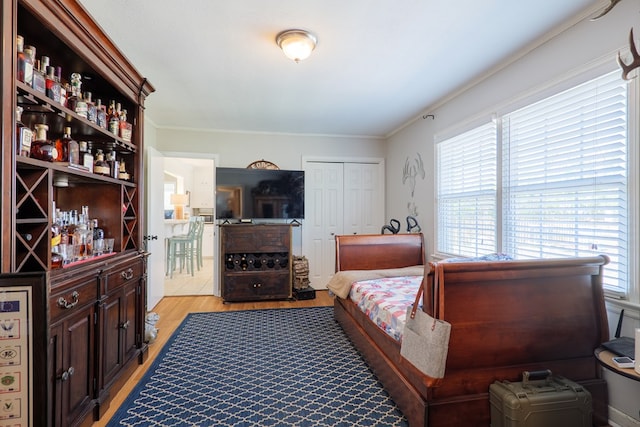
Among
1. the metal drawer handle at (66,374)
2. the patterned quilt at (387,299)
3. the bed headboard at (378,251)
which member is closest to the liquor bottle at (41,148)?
the metal drawer handle at (66,374)

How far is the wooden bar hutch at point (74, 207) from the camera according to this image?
1.24 meters

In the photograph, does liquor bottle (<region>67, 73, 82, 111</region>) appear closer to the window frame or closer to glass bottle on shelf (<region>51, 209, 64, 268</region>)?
glass bottle on shelf (<region>51, 209, 64, 268</region>)

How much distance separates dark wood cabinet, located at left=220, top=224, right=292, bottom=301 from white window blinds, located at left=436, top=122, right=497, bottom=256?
2.12 metres

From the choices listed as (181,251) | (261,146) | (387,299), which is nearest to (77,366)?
(387,299)

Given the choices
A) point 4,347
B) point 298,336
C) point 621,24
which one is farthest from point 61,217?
point 621,24

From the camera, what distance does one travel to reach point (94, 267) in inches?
72.2

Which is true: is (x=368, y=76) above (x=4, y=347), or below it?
above

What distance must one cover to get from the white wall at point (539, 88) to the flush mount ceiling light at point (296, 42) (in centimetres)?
168

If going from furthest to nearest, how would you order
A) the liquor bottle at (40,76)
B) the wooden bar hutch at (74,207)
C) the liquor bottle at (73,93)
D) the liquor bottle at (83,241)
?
the liquor bottle at (83,241), the liquor bottle at (73,93), the liquor bottle at (40,76), the wooden bar hutch at (74,207)

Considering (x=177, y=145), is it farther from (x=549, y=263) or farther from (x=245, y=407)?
(x=549, y=263)

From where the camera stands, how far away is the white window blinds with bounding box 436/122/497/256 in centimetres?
292

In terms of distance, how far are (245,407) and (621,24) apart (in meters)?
3.22

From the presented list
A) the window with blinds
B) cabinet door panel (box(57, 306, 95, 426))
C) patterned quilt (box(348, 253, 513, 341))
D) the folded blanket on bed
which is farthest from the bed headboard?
cabinet door panel (box(57, 306, 95, 426))

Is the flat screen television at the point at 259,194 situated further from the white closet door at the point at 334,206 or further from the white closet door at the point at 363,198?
the white closet door at the point at 363,198
